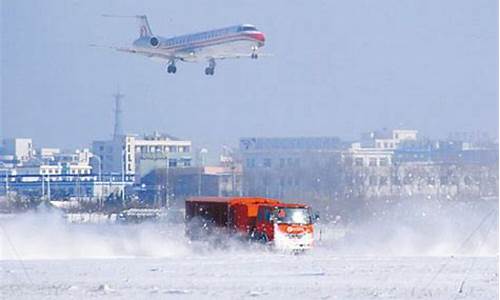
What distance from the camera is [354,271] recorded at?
30266 millimetres

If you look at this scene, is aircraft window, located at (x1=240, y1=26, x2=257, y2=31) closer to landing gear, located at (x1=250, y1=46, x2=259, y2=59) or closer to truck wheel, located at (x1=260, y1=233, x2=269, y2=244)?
landing gear, located at (x1=250, y1=46, x2=259, y2=59)

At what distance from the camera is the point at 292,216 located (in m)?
39.6

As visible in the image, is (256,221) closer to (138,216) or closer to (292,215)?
(292,215)

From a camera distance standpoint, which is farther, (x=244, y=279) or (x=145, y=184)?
(x=145, y=184)

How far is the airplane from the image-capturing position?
271ft

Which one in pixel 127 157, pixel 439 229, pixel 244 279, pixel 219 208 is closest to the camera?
pixel 244 279

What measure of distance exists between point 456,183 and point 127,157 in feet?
236

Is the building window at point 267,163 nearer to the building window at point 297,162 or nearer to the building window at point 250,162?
the building window at point 250,162

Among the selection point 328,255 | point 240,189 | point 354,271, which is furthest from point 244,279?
point 240,189

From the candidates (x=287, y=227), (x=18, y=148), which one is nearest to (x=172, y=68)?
(x=287, y=227)

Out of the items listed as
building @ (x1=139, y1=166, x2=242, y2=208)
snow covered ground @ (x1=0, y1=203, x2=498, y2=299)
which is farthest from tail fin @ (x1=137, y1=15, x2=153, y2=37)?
snow covered ground @ (x1=0, y1=203, x2=498, y2=299)

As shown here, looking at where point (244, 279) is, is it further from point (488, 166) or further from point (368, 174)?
point (368, 174)

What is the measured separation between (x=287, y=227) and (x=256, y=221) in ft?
6.00

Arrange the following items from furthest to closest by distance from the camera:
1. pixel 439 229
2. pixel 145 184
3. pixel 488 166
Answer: pixel 145 184 → pixel 488 166 → pixel 439 229
